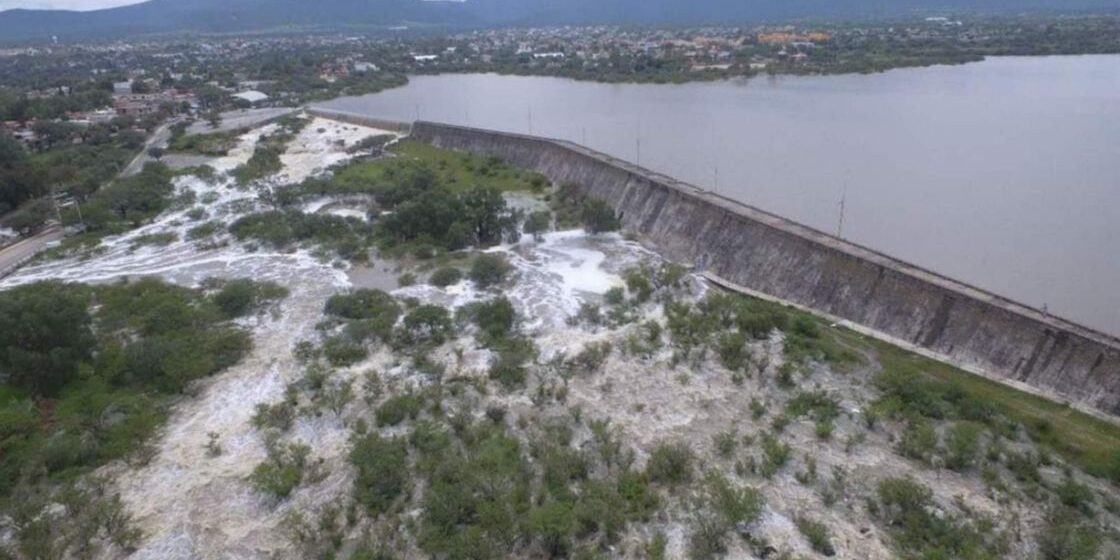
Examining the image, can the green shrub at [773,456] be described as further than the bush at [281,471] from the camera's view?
No

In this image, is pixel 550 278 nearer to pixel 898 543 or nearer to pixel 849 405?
pixel 849 405

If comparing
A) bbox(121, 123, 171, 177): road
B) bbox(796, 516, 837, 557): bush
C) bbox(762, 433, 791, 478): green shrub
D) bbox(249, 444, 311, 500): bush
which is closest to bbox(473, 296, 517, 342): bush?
bbox(249, 444, 311, 500): bush

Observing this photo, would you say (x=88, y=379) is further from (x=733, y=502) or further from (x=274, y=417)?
(x=733, y=502)

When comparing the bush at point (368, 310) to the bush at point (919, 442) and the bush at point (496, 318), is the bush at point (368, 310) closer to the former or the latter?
the bush at point (496, 318)

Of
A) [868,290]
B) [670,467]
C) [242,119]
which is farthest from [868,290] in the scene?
[242,119]

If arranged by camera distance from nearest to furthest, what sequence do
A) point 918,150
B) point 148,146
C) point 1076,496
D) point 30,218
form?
point 1076,496 → point 30,218 → point 918,150 → point 148,146

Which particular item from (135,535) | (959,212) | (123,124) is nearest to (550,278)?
(135,535)

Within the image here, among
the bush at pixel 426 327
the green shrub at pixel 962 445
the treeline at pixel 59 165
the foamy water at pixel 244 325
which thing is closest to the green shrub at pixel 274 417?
the foamy water at pixel 244 325
